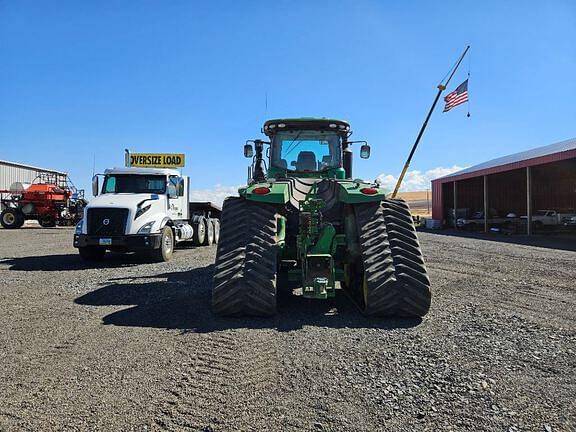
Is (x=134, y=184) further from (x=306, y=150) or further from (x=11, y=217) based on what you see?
(x=11, y=217)

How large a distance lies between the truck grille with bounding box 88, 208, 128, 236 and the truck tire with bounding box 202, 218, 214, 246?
5.59 meters

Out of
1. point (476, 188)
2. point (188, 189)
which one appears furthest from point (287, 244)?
point (476, 188)

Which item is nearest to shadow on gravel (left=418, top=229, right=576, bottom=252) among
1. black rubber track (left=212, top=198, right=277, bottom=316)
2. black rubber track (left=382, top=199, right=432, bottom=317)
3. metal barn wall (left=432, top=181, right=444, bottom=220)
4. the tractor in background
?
metal barn wall (left=432, top=181, right=444, bottom=220)

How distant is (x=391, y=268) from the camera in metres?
5.17

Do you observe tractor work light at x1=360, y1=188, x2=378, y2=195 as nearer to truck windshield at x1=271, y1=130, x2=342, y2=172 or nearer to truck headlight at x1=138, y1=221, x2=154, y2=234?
truck windshield at x1=271, y1=130, x2=342, y2=172

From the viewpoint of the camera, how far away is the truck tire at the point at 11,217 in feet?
88.8

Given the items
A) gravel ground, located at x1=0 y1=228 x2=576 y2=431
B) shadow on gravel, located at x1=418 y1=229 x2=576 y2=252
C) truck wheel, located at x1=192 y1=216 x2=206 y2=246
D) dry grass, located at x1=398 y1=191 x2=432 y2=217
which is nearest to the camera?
gravel ground, located at x1=0 y1=228 x2=576 y2=431

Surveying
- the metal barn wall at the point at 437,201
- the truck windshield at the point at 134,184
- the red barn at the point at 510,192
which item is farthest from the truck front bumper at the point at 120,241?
the metal barn wall at the point at 437,201

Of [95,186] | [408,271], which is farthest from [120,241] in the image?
[408,271]

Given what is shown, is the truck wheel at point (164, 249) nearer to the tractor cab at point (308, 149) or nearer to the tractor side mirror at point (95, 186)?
the tractor side mirror at point (95, 186)

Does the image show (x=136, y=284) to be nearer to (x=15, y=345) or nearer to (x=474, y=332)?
(x=15, y=345)

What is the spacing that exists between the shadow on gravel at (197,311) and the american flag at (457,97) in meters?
15.3

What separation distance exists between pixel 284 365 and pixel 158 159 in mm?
20858

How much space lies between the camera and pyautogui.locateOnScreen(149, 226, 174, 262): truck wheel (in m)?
11.6
